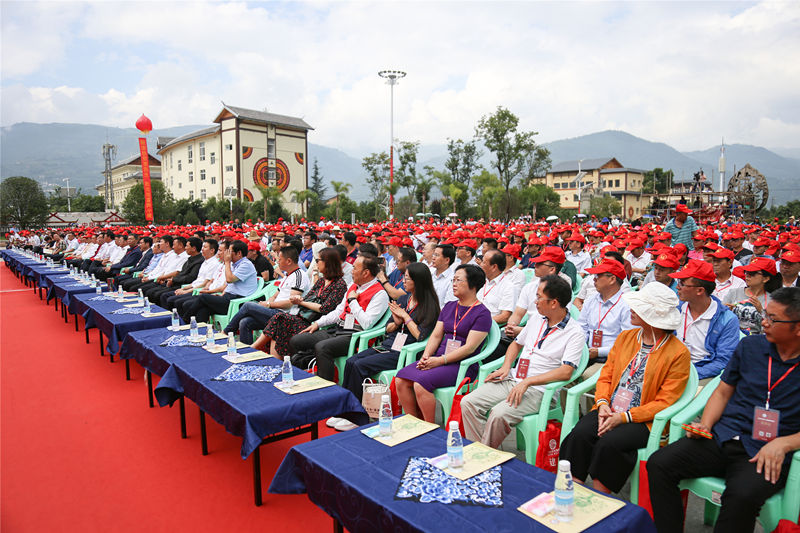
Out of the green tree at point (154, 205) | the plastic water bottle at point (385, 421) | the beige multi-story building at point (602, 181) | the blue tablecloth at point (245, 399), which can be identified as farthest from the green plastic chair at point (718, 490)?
the beige multi-story building at point (602, 181)

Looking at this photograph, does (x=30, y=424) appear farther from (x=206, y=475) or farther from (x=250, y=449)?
(x=250, y=449)

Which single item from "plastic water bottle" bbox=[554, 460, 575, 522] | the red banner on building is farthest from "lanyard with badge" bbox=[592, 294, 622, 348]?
the red banner on building

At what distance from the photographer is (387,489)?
1.84 m

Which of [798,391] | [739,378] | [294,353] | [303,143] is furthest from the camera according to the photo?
[303,143]

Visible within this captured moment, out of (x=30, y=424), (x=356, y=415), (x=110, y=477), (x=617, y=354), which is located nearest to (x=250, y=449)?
(x=356, y=415)

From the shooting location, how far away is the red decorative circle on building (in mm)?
44125

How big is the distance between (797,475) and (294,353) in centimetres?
371

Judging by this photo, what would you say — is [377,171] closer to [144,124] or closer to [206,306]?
[144,124]

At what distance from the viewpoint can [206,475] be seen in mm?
3178

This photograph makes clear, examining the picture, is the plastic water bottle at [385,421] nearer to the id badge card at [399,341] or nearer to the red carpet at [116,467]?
the red carpet at [116,467]

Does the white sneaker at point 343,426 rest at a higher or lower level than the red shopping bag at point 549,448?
lower

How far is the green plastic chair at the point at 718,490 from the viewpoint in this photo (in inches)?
79.4

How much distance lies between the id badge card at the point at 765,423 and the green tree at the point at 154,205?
35648mm

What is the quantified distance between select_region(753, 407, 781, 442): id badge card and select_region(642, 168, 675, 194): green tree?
61679mm
